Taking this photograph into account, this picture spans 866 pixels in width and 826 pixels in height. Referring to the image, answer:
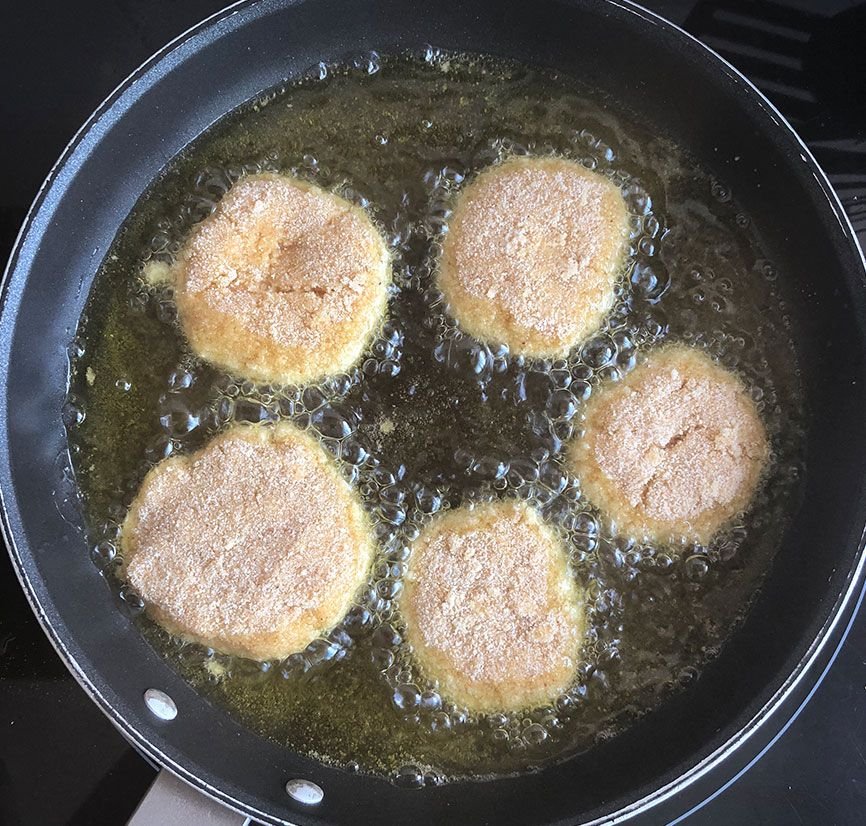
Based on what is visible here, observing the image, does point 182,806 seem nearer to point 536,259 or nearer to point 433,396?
point 433,396

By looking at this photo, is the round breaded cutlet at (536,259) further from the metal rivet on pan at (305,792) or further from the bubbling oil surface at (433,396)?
the metal rivet on pan at (305,792)

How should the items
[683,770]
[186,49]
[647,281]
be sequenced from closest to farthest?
[683,770]
[186,49]
[647,281]

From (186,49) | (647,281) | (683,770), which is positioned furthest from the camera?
(647,281)

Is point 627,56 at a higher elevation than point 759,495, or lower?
higher

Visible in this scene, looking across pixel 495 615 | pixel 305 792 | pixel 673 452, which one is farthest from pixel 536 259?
pixel 305 792

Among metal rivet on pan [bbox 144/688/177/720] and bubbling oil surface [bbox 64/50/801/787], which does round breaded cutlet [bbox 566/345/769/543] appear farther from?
metal rivet on pan [bbox 144/688/177/720]

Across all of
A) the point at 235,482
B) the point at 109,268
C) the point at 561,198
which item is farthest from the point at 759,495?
the point at 109,268

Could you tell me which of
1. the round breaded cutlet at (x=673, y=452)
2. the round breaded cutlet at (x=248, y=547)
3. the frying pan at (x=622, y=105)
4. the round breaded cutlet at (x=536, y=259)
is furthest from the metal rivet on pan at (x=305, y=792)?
the round breaded cutlet at (x=536, y=259)

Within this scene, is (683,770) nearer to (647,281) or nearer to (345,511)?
(345,511)
